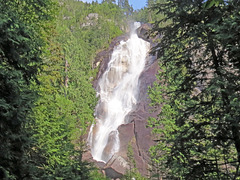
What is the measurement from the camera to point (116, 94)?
44.3 m

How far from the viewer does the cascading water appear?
1302 inches

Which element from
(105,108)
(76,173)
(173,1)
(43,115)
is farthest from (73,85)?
(173,1)

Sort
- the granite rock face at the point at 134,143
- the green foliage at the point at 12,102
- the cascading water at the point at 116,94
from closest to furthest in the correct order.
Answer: the green foliage at the point at 12,102 < the granite rock face at the point at 134,143 < the cascading water at the point at 116,94

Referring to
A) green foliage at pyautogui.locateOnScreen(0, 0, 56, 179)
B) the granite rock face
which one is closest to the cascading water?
the granite rock face

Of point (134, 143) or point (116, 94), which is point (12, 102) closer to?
point (134, 143)

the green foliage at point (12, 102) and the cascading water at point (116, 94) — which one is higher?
the cascading water at point (116, 94)

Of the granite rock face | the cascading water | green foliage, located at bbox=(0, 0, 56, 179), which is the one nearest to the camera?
green foliage, located at bbox=(0, 0, 56, 179)

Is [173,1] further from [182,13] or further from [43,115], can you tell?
[43,115]

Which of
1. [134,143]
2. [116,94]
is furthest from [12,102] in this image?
[116,94]

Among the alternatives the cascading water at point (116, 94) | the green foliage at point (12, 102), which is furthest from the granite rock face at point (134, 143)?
the green foliage at point (12, 102)

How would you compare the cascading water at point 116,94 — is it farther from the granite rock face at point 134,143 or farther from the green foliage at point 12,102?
the green foliage at point 12,102

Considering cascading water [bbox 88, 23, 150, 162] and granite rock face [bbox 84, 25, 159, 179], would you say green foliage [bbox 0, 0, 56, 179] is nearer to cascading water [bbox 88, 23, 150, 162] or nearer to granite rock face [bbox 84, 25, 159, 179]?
granite rock face [bbox 84, 25, 159, 179]

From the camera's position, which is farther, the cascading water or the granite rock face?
the cascading water

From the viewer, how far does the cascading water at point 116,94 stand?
3308 centimetres
